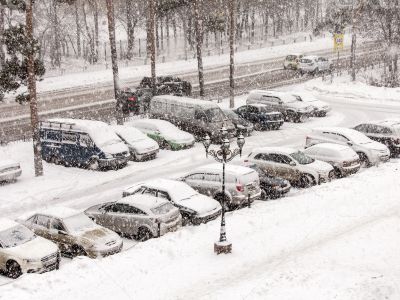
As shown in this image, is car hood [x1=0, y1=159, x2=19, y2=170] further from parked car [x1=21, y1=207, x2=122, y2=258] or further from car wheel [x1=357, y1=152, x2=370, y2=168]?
car wheel [x1=357, y1=152, x2=370, y2=168]

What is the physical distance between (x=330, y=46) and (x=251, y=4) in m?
15.3

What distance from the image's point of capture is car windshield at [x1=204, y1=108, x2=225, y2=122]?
30359mm

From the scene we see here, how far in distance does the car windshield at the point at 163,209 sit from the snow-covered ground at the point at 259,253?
1.09 meters

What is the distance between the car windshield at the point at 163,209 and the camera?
1788 cm

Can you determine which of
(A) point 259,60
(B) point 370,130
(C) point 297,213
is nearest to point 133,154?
(C) point 297,213

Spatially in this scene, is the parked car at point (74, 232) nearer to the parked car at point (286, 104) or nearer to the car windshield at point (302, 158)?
the car windshield at point (302, 158)

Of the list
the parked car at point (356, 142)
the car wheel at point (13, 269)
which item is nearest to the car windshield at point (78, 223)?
the car wheel at point (13, 269)

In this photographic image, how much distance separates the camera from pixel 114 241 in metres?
16.8

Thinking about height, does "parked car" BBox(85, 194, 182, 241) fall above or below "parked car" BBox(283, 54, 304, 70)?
below

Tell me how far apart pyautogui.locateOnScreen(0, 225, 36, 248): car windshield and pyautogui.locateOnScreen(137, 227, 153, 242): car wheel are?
11.2 ft

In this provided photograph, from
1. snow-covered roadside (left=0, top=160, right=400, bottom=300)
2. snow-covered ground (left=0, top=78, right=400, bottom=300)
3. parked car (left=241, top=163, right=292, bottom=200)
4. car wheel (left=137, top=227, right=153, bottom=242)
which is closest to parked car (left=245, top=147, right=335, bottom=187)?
snow-covered ground (left=0, top=78, right=400, bottom=300)

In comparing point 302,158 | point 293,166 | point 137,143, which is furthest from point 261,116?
point 293,166

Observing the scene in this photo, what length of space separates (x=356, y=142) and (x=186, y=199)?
35.7ft

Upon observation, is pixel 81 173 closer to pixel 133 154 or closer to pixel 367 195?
pixel 133 154
